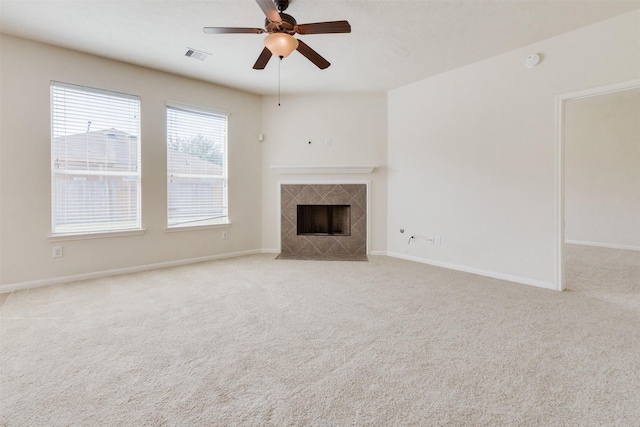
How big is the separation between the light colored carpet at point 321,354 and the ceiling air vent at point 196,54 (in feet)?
8.86

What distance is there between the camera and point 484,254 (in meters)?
3.90

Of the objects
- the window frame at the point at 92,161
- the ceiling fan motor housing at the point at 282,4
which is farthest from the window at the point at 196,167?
the ceiling fan motor housing at the point at 282,4

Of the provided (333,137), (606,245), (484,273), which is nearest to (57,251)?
(333,137)

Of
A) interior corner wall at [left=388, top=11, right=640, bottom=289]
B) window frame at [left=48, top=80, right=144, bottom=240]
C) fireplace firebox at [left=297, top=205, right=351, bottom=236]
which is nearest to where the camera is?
interior corner wall at [left=388, top=11, right=640, bottom=289]

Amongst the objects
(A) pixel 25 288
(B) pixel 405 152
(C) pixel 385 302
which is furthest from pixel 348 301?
(A) pixel 25 288

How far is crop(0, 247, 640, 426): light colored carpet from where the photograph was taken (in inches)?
57.6

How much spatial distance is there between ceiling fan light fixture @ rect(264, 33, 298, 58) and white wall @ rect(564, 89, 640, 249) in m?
5.37

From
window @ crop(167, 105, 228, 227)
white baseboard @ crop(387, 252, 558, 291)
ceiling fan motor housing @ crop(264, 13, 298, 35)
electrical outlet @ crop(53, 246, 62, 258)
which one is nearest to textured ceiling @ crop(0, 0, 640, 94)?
ceiling fan motor housing @ crop(264, 13, 298, 35)

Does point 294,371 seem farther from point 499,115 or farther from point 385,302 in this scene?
point 499,115

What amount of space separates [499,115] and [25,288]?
18.7 feet

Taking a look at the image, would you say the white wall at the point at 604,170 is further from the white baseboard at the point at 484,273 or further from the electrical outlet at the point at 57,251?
the electrical outlet at the point at 57,251

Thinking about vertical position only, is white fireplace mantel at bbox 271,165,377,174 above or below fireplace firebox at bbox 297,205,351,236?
above

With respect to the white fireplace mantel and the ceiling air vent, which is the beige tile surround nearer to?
the white fireplace mantel

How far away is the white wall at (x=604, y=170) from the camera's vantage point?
5.58 metres
